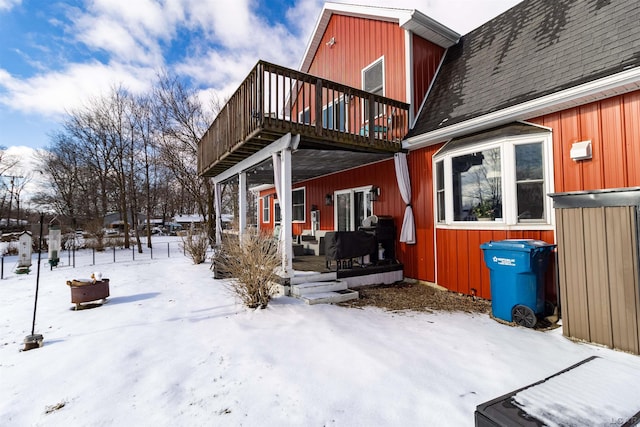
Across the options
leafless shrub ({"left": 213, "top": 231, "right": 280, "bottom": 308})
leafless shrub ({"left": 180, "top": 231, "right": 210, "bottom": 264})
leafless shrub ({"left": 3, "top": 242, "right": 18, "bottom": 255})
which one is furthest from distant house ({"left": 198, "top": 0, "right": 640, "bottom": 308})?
leafless shrub ({"left": 3, "top": 242, "right": 18, "bottom": 255})

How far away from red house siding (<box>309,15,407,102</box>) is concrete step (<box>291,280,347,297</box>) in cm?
449

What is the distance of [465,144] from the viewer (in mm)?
5195

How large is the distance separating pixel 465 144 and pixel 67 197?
101 feet

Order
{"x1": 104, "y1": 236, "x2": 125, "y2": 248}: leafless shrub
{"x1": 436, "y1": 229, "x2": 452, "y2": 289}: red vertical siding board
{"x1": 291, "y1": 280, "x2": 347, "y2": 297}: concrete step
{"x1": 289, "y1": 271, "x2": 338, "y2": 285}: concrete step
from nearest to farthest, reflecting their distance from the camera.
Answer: {"x1": 291, "y1": 280, "x2": 347, "y2": 297}: concrete step, {"x1": 289, "y1": 271, "x2": 338, "y2": 285}: concrete step, {"x1": 436, "y1": 229, "x2": 452, "y2": 289}: red vertical siding board, {"x1": 104, "y1": 236, "x2": 125, "y2": 248}: leafless shrub

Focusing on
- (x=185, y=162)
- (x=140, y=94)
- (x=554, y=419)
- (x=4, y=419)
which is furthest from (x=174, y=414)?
(x=140, y=94)

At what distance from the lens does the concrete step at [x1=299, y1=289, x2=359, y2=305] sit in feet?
15.9

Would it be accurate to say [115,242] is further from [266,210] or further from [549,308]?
[549,308]

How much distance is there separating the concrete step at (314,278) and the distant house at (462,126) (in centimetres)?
88

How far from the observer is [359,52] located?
822 cm

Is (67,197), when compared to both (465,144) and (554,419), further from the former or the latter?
(554,419)

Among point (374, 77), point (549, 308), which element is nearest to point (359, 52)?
point (374, 77)

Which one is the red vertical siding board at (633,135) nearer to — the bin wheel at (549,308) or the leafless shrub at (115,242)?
the bin wheel at (549,308)

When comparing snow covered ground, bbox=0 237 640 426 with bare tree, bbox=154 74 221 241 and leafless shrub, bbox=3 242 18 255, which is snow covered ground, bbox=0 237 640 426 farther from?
leafless shrub, bbox=3 242 18 255

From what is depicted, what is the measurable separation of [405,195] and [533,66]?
10.1 feet
